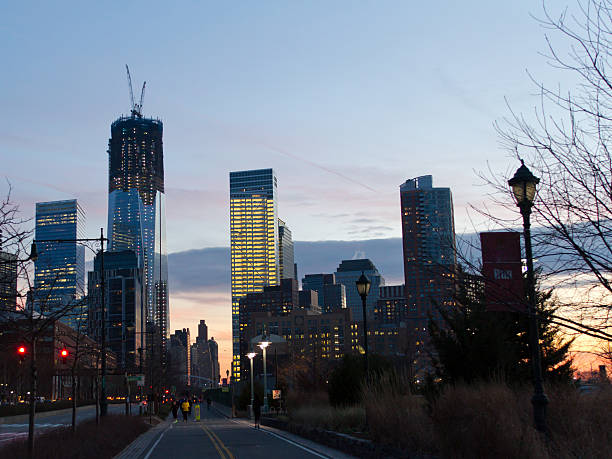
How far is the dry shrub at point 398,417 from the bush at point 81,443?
27.4ft

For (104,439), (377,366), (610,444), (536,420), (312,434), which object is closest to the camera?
(610,444)

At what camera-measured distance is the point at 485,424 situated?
43.1ft

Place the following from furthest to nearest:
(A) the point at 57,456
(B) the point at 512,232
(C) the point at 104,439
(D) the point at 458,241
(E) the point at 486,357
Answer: (C) the point at 104,439
(E) the point at 486,357
(A) the point at 57,456
(D) the point at 458,241
(B) the point at 512,232

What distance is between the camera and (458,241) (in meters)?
9.96

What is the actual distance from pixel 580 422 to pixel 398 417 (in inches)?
284

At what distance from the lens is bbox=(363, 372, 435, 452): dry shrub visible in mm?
17172

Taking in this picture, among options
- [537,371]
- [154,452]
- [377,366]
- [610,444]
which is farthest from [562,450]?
[377,366]

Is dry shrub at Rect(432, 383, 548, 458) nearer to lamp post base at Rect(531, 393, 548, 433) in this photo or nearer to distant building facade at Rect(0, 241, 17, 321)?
lamp post base at Rect(531, 393, 548, 433)

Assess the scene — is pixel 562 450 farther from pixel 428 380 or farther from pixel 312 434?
pixel 312 434

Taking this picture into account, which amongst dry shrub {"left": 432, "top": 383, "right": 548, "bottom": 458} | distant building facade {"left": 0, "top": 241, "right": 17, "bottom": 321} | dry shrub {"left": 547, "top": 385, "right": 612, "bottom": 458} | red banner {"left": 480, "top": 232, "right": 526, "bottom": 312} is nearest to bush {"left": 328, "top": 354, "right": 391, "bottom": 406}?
dry shrub {"left": 432, "top": 383, "right": 548, "bottom": 458}

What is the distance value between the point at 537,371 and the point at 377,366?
19.1 m

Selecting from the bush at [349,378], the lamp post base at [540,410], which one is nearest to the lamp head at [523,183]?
the lamp post base at [540,410]

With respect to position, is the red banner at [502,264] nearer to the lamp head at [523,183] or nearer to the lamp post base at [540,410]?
the lamp head at [523,183]

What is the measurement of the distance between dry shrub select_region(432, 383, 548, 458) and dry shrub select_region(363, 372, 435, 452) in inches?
69.8
